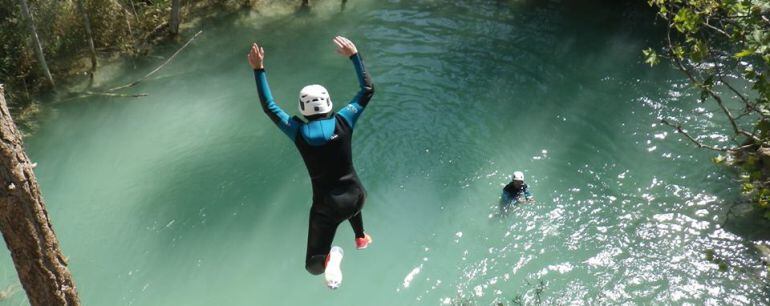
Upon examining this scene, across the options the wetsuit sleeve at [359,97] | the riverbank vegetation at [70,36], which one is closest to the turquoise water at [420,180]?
the riverbank vegetation at [70,36]

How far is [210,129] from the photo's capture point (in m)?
10.3

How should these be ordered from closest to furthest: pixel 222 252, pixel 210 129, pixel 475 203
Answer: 1. pixel 222 252
2. pixel 475 203
3. pixel 210 129

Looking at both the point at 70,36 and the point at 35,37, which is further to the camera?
the point at 70,36

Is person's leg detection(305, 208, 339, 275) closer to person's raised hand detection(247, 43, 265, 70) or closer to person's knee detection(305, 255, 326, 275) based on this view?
person's knee detection(305, 255, 326, 275)

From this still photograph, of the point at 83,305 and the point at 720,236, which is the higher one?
the point at 720,236

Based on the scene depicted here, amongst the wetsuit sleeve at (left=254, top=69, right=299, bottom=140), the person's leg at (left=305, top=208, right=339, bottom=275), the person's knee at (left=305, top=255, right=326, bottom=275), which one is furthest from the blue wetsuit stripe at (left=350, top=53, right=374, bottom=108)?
the person's knee at (left=305, top=255, right=326, bottom=275)

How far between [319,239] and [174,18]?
30.9 feet

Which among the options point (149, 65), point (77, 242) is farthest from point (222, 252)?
point (149, 65)

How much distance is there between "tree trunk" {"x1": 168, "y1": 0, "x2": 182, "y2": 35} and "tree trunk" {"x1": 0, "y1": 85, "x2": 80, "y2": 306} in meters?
9.18

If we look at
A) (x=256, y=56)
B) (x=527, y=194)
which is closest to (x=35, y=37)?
(x=256, y=56)

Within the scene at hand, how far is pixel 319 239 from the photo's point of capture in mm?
5008

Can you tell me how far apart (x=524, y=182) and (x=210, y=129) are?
5326mm

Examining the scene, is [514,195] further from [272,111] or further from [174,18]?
[174,18]

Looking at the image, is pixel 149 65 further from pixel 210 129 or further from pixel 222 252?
pixel 222 252
